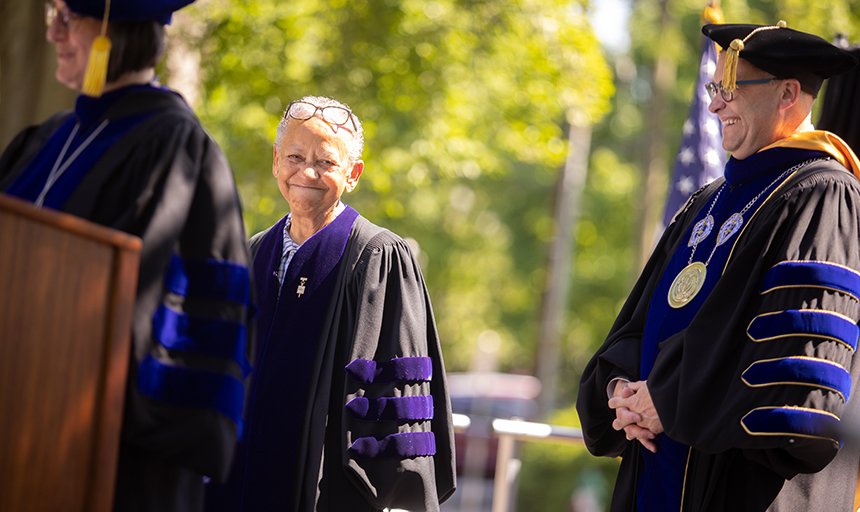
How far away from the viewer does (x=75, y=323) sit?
5.42 feet

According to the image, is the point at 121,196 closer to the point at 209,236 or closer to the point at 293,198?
the point at 209,236

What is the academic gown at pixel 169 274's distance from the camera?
192cm

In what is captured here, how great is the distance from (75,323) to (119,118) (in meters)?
0.65

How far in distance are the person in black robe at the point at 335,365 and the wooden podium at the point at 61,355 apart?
1274 millimetres

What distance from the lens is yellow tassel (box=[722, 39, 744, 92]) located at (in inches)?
116

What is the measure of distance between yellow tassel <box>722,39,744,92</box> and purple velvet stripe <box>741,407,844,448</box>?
119cm

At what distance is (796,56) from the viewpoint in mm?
2932

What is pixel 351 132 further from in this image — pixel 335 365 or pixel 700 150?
pixel 700 150

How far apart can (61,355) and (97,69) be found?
754 millimetres

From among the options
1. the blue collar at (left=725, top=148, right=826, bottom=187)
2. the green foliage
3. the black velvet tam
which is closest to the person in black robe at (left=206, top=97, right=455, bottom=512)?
the blue collar at (left=725, top=148, right=826, bottom=187)

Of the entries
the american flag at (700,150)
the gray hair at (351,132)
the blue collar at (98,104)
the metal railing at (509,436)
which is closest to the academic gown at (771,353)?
the metal railing at (509,436)

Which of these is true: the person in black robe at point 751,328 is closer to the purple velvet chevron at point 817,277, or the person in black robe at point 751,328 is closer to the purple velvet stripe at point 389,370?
the purple velvet chevron at point 817,277

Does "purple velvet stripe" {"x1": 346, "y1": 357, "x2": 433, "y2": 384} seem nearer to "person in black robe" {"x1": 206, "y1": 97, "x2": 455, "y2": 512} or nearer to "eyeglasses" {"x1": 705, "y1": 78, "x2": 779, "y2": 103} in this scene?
"person in black robe" {"x1": 206, "y1": 97, "x2": 455, "y2": 512}

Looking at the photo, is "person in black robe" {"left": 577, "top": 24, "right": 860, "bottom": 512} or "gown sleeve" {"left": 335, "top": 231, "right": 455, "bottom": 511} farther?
"gown sleeve" {"left": 335, "top": 231, "right": 455, "bottom": 511}
